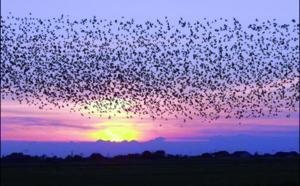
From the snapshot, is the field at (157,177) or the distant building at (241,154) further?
the distant building at (241,154)

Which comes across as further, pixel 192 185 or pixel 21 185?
pixel 21 185

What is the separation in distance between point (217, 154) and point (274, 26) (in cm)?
15045

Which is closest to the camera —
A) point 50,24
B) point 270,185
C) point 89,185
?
point 50,24

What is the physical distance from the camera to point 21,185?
151 feet

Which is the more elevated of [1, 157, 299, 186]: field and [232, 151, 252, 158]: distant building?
[232, 151, 252, 158]: distant building

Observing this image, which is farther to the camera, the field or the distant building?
the distant building

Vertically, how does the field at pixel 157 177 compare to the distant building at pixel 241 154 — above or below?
below

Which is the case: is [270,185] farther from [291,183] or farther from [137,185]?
[137,185]

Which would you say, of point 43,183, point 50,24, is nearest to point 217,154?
point 43,183

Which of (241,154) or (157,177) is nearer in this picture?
(157,177)

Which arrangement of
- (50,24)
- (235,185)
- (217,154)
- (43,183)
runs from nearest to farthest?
(50,24)
(235,185)
(43,183)
(217,154)

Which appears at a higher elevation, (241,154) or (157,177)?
(241,154)

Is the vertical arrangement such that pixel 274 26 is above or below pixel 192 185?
above

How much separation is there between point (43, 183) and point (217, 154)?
132 meters
